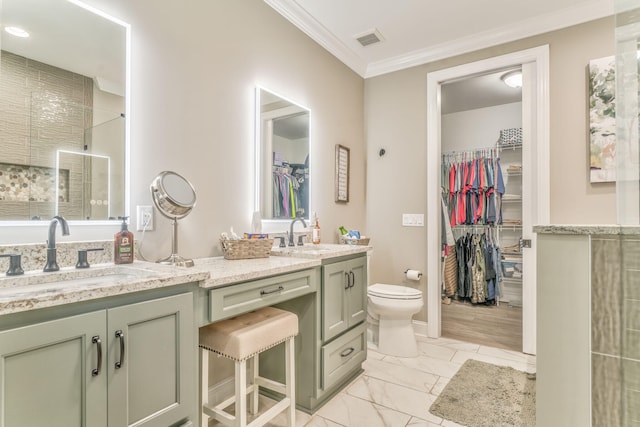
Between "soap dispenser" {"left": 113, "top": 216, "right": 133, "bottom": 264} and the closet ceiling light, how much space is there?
3789 mm

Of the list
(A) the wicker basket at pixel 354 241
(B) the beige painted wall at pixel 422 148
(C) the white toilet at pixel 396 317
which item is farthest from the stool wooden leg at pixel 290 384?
(B) the beige painted wall at pixel 422 148

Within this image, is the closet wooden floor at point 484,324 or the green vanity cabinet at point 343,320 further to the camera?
the closet wooden floor at point 484,324

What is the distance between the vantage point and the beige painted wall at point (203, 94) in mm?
1622

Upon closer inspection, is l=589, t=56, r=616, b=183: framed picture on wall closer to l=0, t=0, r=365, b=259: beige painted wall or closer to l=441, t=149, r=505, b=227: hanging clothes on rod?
l=441, t=149, r=505, b=227: hanging clothes on rod

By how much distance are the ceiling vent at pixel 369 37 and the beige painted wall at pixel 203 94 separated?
49cm

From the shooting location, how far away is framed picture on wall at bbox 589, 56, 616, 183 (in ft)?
7.93

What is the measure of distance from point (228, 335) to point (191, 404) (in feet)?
0.96

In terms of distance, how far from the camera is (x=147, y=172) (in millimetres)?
1646

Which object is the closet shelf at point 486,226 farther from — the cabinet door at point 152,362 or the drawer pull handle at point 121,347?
the drawer pull handle at point 121,347

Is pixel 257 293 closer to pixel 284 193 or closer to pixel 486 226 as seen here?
pixel 284 193

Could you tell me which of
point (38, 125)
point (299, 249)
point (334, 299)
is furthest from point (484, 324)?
point (38, 125)

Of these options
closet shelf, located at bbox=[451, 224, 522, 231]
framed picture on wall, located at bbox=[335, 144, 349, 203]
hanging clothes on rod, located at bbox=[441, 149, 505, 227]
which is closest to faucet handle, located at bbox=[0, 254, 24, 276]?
framed picture on wall, located at bbox=[335, 144, 349, 203]

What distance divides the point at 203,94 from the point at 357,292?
1.63m

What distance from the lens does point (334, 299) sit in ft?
6.75
